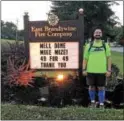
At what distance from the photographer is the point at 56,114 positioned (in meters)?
7.64

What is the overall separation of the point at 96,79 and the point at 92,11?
38.7m

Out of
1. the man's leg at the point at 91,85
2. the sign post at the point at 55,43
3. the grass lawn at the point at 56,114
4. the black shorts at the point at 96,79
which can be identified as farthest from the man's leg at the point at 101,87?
the grass lawn at the point at 56,114

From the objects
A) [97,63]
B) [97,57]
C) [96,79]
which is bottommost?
[96,79]

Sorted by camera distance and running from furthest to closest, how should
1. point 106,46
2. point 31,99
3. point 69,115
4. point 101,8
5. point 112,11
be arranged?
point 112,11 → point 101,8 → point 31,99 → point 106,46 → point 69,115

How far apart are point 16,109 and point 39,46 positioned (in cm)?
230

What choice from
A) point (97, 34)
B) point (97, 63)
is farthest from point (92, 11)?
point (97, 34)

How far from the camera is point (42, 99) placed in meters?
9.87

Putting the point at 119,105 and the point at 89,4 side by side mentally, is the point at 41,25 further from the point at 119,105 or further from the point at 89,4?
the point at 89,4

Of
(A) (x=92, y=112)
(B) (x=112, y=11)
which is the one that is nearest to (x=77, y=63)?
(A) (x=92, y=112)

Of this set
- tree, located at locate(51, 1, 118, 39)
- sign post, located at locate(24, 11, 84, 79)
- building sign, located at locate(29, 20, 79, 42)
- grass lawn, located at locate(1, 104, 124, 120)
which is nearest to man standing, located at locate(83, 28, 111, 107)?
sign post, located at locate(24, 11, 84, 79)

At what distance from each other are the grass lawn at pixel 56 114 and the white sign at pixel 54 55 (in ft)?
6.70

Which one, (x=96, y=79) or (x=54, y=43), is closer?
(x=96, y=79)

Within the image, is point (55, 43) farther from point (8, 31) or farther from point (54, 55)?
point (8, 31)

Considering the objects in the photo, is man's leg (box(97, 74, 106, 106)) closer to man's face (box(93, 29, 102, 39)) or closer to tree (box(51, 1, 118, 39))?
man's face (box(93, 29, 102, 39))
